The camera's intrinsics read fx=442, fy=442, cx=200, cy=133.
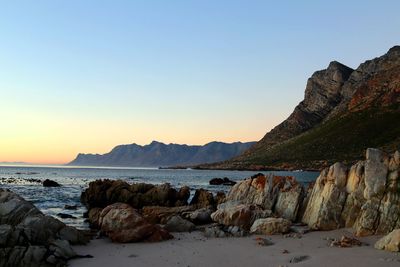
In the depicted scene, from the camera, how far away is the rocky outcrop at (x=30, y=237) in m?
17.4

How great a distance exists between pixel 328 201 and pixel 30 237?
1594cm

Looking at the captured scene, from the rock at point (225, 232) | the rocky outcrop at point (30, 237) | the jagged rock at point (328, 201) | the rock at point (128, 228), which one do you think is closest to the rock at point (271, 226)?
the rock at point (225, 232)

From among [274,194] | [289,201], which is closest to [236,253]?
[289,201]

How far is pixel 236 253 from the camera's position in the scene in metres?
19.2

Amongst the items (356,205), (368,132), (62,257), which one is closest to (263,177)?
(356,205)

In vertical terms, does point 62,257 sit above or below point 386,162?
below

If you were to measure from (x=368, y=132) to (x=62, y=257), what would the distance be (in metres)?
187

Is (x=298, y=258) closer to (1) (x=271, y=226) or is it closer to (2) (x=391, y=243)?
(2) (x=391, y=243)

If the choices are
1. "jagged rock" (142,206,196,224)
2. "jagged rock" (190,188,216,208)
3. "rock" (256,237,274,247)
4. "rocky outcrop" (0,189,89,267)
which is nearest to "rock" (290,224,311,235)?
"rock" (256,237,274,247)

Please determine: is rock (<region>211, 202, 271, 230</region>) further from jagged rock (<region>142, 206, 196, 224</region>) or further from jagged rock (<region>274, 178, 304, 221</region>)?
jagged rock (<region>142, 206, 196, 224</region>)

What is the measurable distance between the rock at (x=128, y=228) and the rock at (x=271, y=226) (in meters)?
4.86

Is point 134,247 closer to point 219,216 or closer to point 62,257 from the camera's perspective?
point 62,257

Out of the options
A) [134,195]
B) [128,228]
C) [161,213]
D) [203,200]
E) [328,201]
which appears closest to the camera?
[128,228]

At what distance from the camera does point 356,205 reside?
2416 cm
